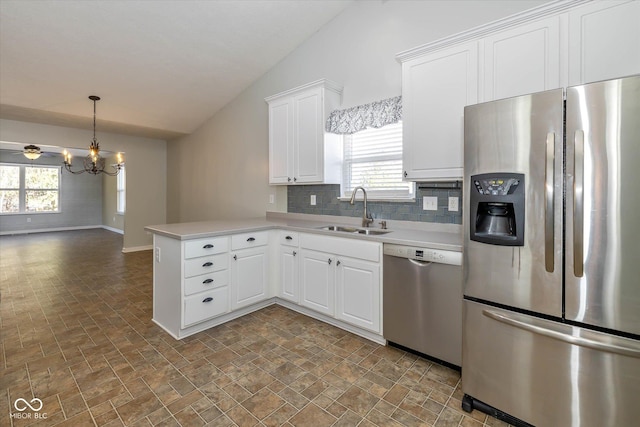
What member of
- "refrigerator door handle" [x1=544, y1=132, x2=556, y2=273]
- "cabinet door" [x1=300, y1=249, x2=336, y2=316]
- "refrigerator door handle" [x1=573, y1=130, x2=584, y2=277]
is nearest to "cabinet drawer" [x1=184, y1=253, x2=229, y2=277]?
"cabinet door" [x1=300, y1=249, x2=336, y2=316]

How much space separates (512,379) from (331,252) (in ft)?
4.98

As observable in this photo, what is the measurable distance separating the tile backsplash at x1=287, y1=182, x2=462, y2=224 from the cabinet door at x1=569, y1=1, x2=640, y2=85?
42.0 inches

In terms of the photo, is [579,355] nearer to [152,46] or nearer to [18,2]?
[152,46]

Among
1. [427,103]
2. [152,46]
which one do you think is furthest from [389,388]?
[152,46]

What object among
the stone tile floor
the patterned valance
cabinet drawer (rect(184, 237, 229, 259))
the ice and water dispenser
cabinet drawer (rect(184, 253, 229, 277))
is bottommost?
the stone tile floor

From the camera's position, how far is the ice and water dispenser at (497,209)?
157 cm

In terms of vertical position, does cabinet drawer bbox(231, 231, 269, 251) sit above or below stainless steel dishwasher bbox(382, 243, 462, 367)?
above

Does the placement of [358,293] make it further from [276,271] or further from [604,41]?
[604,41]

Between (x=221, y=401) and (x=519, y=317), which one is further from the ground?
(x=519, y=317)

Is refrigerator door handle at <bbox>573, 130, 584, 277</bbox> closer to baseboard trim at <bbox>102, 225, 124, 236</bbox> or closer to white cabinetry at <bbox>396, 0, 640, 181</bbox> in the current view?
white cabinetry at <bbox>396, 0, 640, 181</bbox>

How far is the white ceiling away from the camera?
2967 mm

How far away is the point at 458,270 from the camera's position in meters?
2.00

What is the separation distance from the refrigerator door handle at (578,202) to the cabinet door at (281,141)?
2603mm

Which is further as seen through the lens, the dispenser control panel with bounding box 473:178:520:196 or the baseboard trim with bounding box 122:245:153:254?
the baseboard trim with bounding box 122:245:153:254
